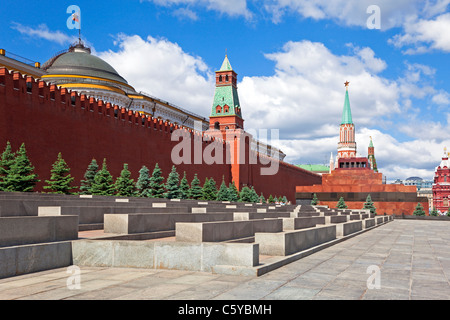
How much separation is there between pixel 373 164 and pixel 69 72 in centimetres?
9960

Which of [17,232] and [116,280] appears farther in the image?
[17,232]

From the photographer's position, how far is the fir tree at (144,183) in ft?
85.3

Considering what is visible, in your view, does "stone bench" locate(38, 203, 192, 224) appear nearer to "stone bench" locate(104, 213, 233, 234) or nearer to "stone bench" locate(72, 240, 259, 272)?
"stone bench" locate(104, 213, 233, 234)

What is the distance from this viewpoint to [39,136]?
20.2 metres

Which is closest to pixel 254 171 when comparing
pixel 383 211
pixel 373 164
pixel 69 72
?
pixel 383 211

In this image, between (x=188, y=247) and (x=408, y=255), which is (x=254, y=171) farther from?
(x=188, y=247)

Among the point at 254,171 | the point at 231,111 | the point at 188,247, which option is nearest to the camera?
the point at 188,247

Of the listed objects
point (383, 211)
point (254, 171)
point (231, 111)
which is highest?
point (231, 111)

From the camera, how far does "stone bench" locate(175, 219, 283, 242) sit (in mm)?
6703

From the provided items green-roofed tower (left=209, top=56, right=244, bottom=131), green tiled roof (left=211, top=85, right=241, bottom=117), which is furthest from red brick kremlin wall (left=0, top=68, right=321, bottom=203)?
green tiled roof (left=211, top=85, right=241, bottom=117)

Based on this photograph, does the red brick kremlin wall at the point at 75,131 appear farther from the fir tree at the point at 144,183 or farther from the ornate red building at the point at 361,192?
the ornate red building at the point at 361,192

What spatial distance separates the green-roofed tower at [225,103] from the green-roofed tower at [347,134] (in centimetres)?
4661

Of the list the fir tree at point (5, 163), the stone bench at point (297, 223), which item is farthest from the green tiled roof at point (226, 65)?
the stone bench at point (297, 223)

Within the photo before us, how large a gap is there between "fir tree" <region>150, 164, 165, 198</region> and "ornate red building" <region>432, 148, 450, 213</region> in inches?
2220
